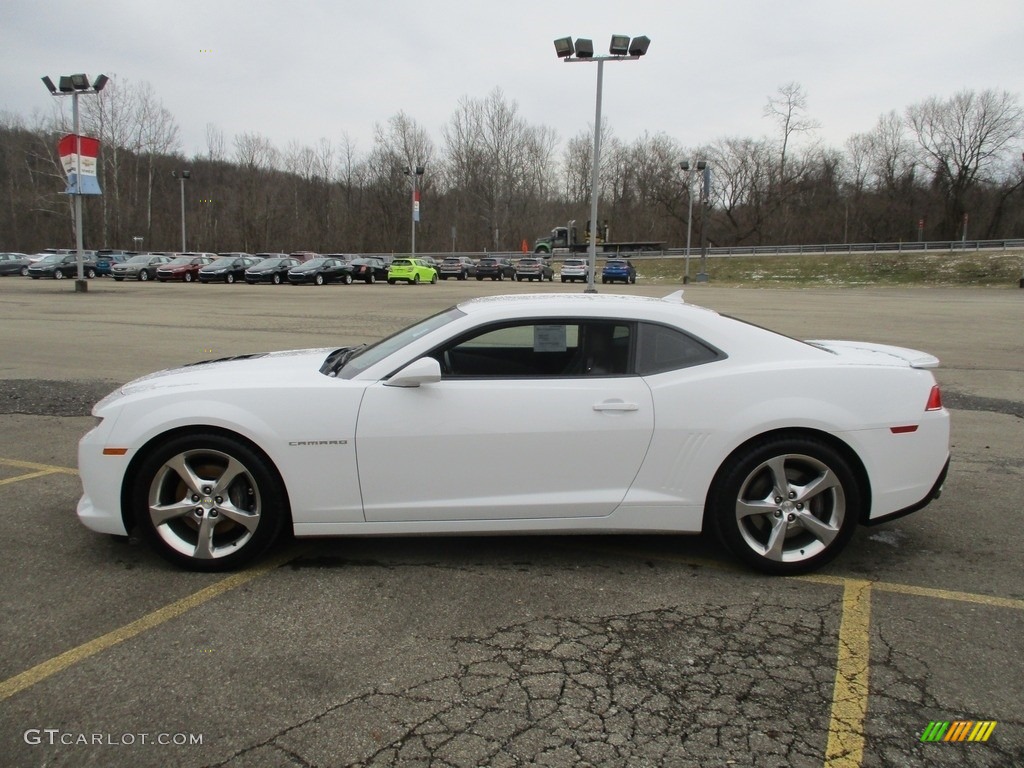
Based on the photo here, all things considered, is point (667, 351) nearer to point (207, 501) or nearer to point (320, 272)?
point (207, 501)

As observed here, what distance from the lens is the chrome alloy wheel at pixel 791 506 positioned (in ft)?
12.1

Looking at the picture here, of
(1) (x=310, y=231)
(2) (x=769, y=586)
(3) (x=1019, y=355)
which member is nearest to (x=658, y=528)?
(2) (x=769, y=586)

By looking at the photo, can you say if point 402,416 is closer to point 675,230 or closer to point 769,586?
point 769,586

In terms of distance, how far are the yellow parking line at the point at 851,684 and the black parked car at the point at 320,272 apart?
40.8m

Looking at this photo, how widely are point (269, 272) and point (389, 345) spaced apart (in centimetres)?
4096

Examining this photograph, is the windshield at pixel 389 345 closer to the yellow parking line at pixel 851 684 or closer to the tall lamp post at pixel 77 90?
the yellow parking line at pixel 851 684

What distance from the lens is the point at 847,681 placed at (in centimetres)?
285

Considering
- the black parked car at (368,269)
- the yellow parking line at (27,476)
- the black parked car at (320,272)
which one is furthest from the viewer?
the black parked car at (368,269)

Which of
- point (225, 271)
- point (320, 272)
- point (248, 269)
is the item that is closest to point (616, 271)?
point (320, 272)

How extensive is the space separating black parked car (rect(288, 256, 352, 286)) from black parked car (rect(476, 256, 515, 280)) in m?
14.5

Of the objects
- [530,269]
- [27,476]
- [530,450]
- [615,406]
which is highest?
[530,269]

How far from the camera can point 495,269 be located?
5591 cm

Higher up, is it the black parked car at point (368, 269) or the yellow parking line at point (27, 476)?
the black parked car at point (368, 269)

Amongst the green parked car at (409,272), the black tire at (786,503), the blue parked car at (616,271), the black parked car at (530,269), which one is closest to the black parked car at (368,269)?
the green parked car at (409,272)
